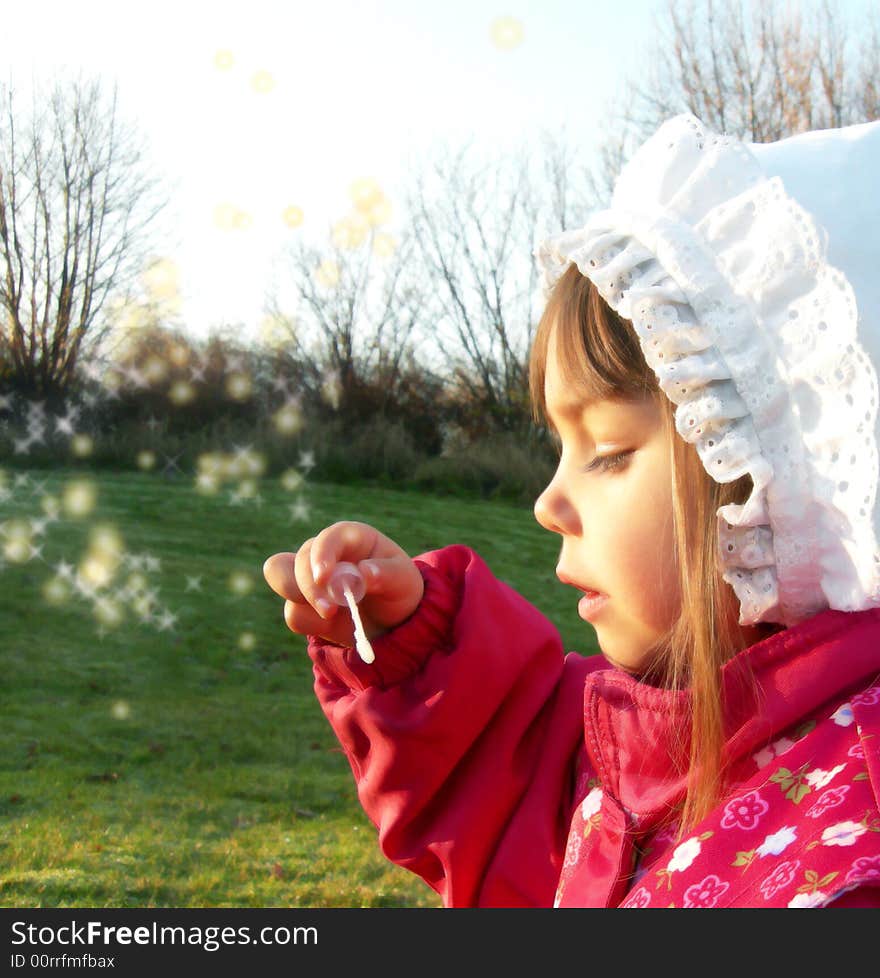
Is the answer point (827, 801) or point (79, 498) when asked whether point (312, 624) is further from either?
point (79, 498)

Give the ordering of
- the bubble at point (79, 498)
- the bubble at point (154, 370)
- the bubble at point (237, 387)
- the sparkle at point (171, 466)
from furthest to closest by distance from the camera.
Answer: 1. the bubble at point (237, 387)
2. the bubble at point (154, 370)
3. the sparkle at point (171, 466)
4. the bubble at point (79, 498)

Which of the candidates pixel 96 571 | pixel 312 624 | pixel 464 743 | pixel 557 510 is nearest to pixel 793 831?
pixel 557 510

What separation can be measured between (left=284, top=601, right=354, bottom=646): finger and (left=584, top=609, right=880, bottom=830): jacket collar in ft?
1.25

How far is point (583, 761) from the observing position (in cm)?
143

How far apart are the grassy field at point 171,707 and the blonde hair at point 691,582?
A: 4.76 ft

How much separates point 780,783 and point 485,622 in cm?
50

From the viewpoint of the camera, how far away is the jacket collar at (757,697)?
1080 mm

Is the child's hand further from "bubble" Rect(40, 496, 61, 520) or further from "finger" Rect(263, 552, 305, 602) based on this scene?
"bubble" Rect(40, 496, 61, 520)

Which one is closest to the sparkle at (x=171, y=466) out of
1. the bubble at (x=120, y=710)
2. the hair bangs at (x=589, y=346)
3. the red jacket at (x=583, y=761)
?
the bubble at (x=120, y=710)

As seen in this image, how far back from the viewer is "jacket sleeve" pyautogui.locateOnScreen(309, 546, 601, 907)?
4.62ft

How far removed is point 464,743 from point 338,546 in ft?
1.00

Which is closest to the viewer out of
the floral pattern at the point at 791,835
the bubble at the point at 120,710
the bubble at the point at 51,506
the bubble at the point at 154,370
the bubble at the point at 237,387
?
the floral pattern at the point at 791,835

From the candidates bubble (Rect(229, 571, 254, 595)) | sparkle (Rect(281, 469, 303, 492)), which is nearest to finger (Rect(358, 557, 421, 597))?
bubble (Rect(229, 571, 254, 595))

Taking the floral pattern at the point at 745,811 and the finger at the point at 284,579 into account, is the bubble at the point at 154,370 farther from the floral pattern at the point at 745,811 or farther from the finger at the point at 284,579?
the floral pattern at the point at 745,811
